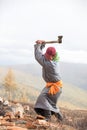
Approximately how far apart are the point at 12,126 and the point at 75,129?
1884 millimetres

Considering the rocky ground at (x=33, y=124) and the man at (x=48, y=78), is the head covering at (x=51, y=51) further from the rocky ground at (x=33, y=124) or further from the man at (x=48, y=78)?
the rocky ground at (x=33, y=124)

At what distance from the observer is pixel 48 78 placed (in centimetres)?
1275

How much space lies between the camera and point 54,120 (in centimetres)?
1261

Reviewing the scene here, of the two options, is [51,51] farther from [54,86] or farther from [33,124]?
[33,124]

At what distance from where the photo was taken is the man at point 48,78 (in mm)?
12641

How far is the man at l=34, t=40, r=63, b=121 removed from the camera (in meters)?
12.6

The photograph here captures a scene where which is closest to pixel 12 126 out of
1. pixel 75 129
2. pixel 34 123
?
pixel 34 123

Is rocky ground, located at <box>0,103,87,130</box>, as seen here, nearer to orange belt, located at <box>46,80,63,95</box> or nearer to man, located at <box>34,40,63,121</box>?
man, located at <box>34,40,63,121</box>

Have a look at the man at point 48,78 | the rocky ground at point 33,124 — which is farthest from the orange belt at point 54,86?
the rocky ground at point 33,124

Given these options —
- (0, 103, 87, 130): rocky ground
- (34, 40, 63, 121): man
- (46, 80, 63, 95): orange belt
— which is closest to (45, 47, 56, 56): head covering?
(34, 40, 63, 121): man

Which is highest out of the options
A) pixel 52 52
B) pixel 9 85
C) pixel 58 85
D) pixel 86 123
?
pixel 52 52

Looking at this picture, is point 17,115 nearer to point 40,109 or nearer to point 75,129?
point 40,109

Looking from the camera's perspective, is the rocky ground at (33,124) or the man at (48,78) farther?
the man at (48,78)

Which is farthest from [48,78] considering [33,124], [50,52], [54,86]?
[33,124]
